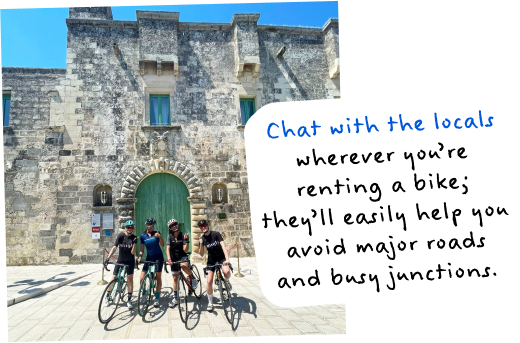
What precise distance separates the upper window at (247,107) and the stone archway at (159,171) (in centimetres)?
162

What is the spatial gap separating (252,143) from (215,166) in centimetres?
297

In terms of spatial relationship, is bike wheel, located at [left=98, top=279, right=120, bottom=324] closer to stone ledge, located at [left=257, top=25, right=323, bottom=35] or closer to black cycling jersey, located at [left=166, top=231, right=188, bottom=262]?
black cycling jersey, located at [left=166, top=231, right=188, bottom=262]

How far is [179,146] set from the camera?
6.14m

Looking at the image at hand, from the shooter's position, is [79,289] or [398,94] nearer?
[398,94]

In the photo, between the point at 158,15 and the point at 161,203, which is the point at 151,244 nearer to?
the point at 161,203

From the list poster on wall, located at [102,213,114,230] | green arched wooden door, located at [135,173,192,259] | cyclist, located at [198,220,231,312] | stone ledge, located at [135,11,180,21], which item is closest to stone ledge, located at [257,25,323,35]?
stone ledge, located at [135,11,180,21]

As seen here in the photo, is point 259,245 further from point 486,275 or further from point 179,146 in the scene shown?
point 179,146

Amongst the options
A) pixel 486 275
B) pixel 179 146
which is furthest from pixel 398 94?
pixel 179 146

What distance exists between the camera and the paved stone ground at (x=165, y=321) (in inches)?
122

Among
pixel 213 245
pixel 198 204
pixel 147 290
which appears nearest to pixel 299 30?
pixel 198 204

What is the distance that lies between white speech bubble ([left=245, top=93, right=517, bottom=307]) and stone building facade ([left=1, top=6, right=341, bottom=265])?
1.63 m

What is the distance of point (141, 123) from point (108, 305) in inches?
142

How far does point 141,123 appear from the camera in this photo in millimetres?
5844

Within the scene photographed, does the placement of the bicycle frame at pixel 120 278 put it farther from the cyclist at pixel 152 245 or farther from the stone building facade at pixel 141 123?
the stone building facade at pixel 141 123
